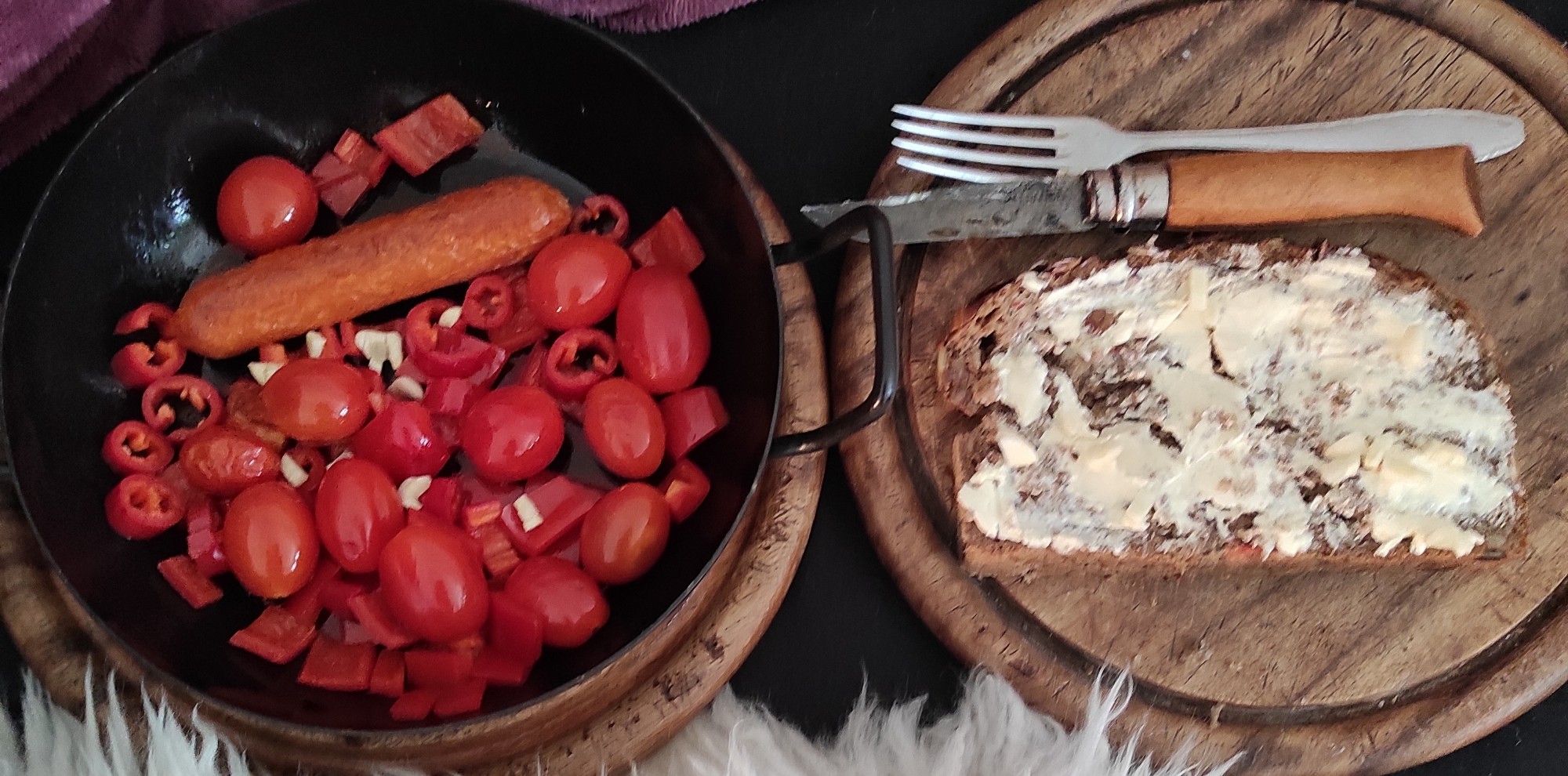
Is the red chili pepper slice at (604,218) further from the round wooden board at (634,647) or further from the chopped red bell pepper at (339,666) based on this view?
the chopped red bell pepper at (339,666)

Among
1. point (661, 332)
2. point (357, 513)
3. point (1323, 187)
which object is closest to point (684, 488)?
point (661, 332)

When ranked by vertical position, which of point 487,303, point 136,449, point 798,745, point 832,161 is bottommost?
point 798,745

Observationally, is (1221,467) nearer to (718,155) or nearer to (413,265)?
(718,155)

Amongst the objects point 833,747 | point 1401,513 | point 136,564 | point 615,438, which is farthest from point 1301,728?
point 136,564

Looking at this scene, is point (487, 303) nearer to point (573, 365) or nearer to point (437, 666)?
point (573, 365)

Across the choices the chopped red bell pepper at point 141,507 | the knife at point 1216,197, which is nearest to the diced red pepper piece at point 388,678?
the chopped red bell pepper at point 141,507

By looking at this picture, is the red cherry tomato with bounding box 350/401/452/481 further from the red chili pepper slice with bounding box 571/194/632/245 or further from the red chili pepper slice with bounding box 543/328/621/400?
the red chili pepper slice with bounding box 571/194/632/245
